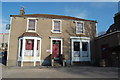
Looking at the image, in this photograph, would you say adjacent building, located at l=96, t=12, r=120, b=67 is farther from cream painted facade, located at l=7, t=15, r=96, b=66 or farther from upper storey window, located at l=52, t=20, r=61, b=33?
upper storey window, located at l=52, t=20, r=61, b=33

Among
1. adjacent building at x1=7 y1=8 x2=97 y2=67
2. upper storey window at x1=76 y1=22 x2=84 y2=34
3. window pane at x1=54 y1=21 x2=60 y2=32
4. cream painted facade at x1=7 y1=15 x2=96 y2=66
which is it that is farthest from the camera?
upper storey window at x1=76 y1=22 x2=84 y2=34

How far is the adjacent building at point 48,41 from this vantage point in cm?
1559

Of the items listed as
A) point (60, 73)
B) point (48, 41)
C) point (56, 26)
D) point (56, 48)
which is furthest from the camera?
point (56, 26)

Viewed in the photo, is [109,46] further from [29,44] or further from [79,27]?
[29,44]

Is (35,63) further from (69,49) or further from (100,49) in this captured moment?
(100,49)

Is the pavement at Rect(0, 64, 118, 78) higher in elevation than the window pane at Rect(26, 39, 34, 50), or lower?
lower

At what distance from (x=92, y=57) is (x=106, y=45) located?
2862mm

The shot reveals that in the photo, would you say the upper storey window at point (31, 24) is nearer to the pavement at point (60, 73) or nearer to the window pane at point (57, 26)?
the window pane at point (57, 26)

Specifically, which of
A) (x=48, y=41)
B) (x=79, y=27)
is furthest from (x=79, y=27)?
(x=48, y=41)

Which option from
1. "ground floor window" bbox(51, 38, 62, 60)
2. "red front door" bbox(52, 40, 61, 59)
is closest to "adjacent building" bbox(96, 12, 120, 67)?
"ground floor window" bbox(51, 38, 62, 60)

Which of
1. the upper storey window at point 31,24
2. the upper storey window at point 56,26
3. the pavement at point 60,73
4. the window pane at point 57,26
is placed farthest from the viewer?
the window pane at point 57,26

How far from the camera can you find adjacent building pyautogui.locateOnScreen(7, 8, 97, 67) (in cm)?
1559

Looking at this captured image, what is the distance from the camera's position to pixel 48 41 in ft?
54.3

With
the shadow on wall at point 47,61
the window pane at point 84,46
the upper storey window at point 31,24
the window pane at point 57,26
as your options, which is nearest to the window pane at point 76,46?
Result: the window pane at point 84,46
